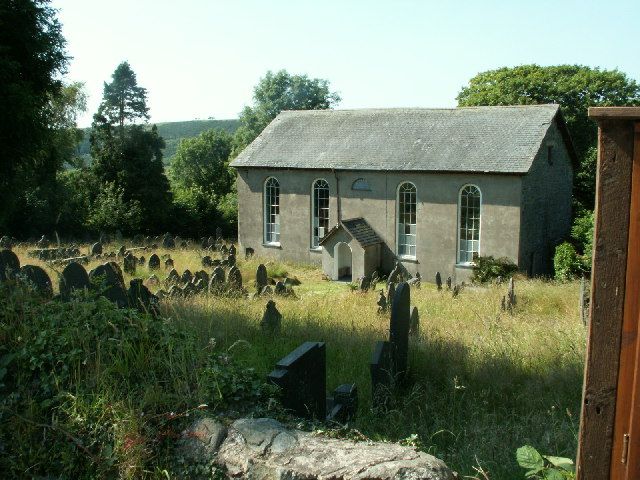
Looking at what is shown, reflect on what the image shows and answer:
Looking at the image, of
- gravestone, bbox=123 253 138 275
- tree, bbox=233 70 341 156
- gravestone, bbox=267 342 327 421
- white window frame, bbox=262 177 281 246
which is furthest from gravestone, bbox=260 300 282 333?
tree, bbox=233 70 341 156

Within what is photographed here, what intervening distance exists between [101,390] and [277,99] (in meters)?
47.4

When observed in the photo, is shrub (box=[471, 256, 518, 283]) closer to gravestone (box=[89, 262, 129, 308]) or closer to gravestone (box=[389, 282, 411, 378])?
gravestone (box=[389, 282, 411, 378])

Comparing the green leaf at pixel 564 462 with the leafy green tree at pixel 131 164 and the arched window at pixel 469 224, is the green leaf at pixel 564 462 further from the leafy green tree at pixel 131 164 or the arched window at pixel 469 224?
the leafy green tree at pixel 131 164

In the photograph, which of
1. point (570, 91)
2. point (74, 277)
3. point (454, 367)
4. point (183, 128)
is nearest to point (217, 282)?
point (74, 277)

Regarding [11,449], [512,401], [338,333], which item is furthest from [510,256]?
[11,449]

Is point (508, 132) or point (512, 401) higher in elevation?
point (508, 132)

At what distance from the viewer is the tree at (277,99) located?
5038cm

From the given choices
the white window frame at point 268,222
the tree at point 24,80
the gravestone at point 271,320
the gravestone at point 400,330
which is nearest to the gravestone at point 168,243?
the white window frame at point 268,222

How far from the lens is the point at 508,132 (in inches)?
926

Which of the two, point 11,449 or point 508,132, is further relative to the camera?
point 508,132

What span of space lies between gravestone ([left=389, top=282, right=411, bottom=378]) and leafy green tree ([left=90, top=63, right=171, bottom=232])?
25.6 meters

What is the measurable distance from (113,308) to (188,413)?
190 centimetres

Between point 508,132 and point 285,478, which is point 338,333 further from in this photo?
point 508,132

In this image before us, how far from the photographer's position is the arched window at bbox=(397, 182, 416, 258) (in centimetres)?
2477
